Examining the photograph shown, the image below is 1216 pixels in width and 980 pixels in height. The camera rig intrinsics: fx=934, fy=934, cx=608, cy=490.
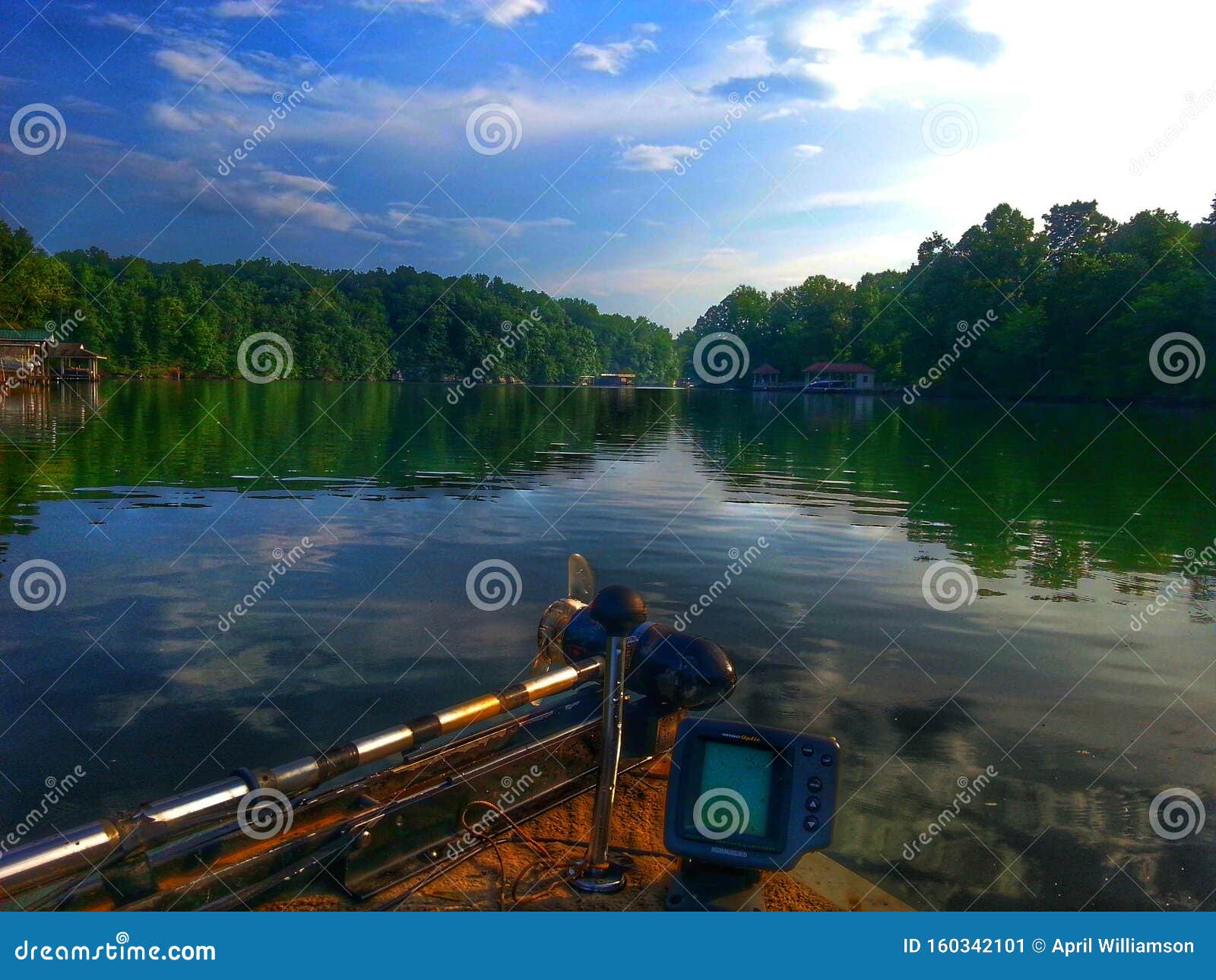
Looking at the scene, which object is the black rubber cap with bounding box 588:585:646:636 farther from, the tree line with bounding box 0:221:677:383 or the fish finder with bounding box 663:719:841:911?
the tree line with bounding box 0:221:677:383

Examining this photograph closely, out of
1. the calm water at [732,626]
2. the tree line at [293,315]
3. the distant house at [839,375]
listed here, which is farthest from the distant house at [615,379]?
the calm water at [732,626]

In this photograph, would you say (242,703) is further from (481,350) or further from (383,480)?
(481,350)

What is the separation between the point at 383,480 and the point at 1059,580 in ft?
40.4

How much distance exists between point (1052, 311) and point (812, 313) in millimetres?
46276

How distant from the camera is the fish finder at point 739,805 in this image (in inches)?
132

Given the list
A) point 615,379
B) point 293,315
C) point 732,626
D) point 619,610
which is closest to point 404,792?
point 619,610

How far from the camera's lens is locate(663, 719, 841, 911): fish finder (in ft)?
11.0

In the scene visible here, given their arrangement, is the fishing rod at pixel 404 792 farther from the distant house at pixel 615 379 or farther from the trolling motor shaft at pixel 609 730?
the distant house at pixel 615 379

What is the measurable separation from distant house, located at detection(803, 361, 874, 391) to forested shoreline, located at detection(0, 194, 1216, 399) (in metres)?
1.41

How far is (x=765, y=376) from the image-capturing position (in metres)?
127

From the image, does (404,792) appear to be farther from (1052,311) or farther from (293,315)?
(293,315)

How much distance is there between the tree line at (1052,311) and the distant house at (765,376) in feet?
49.1

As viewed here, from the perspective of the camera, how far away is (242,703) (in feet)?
22.0

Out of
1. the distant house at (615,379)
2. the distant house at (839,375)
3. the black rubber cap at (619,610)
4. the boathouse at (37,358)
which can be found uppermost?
the distant house at (615,379)
